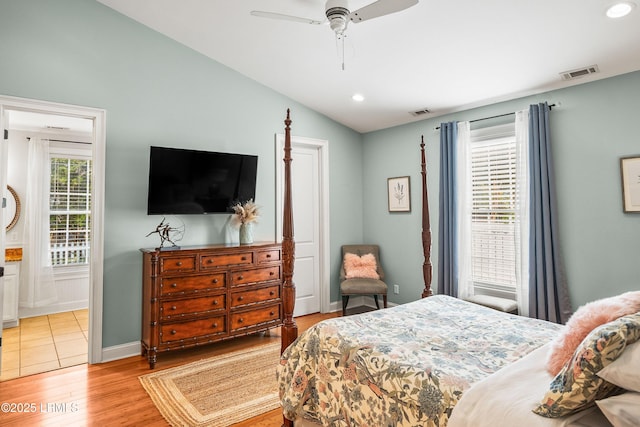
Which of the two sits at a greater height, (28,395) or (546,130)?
(546,130)

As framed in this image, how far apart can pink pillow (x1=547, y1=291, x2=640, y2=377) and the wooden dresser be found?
2799mm

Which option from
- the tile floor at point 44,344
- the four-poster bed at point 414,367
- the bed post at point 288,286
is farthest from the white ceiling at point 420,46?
the tile floor at point 44,344

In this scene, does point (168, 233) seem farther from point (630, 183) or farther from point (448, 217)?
point (630, 183)

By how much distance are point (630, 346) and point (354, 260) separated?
3.87m

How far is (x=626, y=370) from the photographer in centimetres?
104

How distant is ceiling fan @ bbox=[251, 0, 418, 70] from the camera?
2.15m

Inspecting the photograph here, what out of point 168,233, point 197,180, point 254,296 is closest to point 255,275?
point 254,296

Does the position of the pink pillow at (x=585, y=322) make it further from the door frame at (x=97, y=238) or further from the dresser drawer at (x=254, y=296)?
the door frame at (x=97, y=238)

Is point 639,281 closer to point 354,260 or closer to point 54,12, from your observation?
point 354,260

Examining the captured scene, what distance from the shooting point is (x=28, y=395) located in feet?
8.78

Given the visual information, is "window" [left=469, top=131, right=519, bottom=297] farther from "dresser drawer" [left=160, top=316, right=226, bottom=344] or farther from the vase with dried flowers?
"dresser drawer" [left=160, top=316, right=226, bottom=344]

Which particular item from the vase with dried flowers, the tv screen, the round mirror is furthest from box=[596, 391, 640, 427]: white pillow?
the round mirror

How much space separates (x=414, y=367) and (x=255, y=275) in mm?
2427

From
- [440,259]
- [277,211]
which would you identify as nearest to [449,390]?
[440,259]
